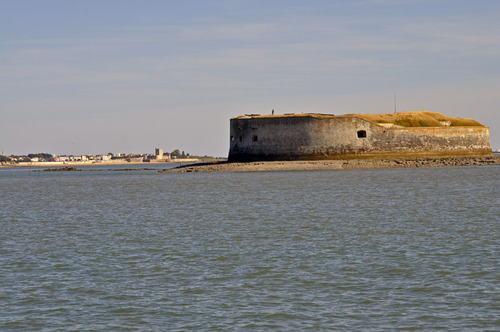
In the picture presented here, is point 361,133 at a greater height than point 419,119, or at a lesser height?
lesser

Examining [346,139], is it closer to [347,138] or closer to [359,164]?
[347,138]

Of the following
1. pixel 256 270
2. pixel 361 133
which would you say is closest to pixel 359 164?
pixel 361 133

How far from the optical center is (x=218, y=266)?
10.6 m

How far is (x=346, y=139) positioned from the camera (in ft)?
172

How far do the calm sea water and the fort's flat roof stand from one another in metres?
36.5

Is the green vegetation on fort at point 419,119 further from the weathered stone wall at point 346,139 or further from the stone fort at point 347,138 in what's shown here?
the weathered stone wall at point 346,139

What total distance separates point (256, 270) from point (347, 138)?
1697 inches

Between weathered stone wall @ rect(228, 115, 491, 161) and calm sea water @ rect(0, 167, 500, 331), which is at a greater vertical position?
weathered stone wall @ rect(228, 115, 491, 161)

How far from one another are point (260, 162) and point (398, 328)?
4658 cm

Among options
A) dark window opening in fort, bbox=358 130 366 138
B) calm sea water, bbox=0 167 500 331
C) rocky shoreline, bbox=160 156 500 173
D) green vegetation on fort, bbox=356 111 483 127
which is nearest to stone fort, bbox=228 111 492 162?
dark window opening in fort, bbox=358 130 366 138

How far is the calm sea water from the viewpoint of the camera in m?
7.61

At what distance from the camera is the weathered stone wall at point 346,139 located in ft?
173

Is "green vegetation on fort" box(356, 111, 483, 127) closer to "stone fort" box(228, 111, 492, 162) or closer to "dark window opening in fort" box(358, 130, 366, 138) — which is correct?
"stone fort" box(228, 111, 492, 162)

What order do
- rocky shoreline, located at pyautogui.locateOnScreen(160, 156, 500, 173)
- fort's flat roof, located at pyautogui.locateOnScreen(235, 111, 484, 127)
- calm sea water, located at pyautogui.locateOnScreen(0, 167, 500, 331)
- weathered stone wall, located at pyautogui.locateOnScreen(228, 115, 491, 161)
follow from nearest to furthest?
calm sea water, located at pyautogui.locateOnScreen(0, 167, 500, 331) < rocky shoreline, located at pyautogui.locateOnScreen(160, 156, 500, 173) < weathered stone wall, located at pyautogui.locateOnScreen(228, 115, 491, 161) < fort's flat roof, located at pyautogui.locateOnScreen(235, 111, 484, 127)
